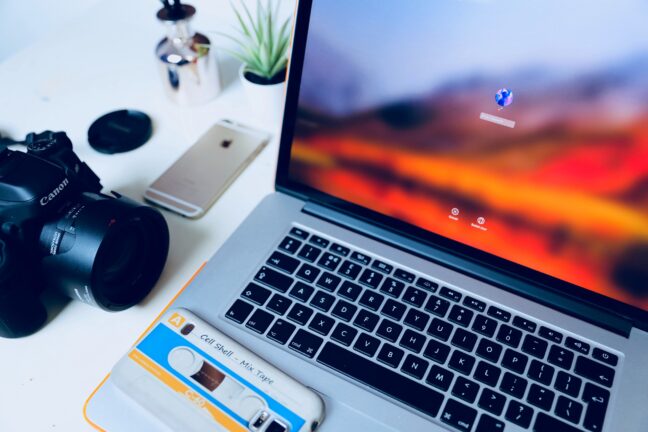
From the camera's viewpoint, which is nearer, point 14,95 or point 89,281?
point 89,281

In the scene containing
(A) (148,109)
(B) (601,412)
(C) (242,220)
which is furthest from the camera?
(A) (148,109)

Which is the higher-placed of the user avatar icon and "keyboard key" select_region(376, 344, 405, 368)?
the user avatar icon

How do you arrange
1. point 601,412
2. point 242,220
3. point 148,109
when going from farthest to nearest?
point 148,109 → point 242,220 → point 601,412

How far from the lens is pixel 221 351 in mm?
473

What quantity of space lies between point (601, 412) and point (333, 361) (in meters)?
0.22

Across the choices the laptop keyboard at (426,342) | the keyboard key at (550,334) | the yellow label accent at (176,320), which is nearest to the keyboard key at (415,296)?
the laptop keyboard at (426,342)

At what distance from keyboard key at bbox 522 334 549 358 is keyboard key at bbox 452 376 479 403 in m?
0.06

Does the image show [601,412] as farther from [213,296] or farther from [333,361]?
[213,296]

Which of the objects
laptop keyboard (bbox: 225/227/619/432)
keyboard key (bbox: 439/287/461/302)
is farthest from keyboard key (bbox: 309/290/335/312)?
keyboard key (bbox: 439/287/461/302)

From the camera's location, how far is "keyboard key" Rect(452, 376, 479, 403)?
0.44 meters

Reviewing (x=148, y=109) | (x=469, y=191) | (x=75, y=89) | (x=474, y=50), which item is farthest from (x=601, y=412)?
(x=75, y=89)

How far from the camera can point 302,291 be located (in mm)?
506

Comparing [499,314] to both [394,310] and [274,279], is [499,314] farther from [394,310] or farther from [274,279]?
[274,279]

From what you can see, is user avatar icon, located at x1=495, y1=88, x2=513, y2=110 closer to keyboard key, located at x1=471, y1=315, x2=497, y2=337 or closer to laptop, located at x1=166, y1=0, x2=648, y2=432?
laptop, located at x1=166, y1=0, x2=648, y2=432
